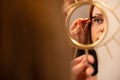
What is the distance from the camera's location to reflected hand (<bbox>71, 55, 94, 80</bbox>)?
128 cm

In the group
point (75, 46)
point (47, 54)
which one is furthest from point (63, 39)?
point (75, 46)

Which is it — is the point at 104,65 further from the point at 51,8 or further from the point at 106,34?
the point at 51,8

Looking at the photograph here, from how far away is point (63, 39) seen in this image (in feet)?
0.54

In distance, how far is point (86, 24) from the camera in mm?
1270

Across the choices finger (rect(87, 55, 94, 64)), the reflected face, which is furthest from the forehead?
finger (rect(87, 55, 94, 64))

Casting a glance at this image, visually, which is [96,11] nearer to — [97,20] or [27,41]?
[97,20]

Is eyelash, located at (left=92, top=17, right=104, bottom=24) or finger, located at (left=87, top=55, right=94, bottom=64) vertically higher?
eyelash, located at (left=92, top=17, right=104, bottom=24)

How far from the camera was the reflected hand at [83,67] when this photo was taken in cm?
128

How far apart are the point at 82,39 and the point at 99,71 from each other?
0.64 ft

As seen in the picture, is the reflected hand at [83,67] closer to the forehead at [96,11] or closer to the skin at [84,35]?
the skin at [84,35]

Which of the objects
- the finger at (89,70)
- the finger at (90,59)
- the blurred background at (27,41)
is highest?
the blurred background at (27,41)

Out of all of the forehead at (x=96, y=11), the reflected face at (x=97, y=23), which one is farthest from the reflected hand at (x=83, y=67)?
the forehead at (x=96, y=11)

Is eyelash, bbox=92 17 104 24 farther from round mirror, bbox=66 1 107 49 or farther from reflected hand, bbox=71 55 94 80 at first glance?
reflected hand, bbox=71 55 94 80

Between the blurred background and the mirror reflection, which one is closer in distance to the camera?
the blurred background
